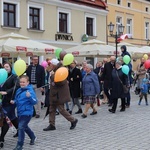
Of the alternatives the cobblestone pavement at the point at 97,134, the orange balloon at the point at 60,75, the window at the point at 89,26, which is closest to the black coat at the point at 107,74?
the cobblestone pavement at the point at 97,134

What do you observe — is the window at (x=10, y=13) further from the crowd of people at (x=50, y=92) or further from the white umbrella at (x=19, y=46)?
the crowd of people at (x=50, y=92)

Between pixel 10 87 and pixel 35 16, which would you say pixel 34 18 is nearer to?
pixel 35 16

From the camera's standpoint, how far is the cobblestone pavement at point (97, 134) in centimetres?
620

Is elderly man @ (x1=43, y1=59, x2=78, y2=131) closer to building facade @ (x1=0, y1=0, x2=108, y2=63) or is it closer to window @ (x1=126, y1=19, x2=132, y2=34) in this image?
building facade @ (x1=0, y1=0, x2=108, y2=63)

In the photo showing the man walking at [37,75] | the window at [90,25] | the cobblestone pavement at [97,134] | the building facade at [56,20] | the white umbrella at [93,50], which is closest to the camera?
the cobblestone pavement at [97,134]

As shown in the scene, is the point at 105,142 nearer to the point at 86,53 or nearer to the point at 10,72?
the point at 10,72

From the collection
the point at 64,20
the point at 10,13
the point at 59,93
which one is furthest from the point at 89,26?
the point at 59,93

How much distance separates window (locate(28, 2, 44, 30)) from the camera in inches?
845

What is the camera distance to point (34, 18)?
21.9 m

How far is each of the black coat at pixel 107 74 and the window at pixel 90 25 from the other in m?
14.5

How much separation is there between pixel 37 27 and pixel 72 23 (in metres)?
3.27

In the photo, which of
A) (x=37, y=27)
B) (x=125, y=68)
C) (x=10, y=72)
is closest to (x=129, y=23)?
(x=37, y=27)

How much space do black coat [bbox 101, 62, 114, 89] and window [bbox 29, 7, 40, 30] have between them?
36.2 feet


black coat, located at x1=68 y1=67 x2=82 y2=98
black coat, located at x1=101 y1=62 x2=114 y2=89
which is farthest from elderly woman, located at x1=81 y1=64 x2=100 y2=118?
black coat, located at x1=101 y1=62 x2=114 y2=89
